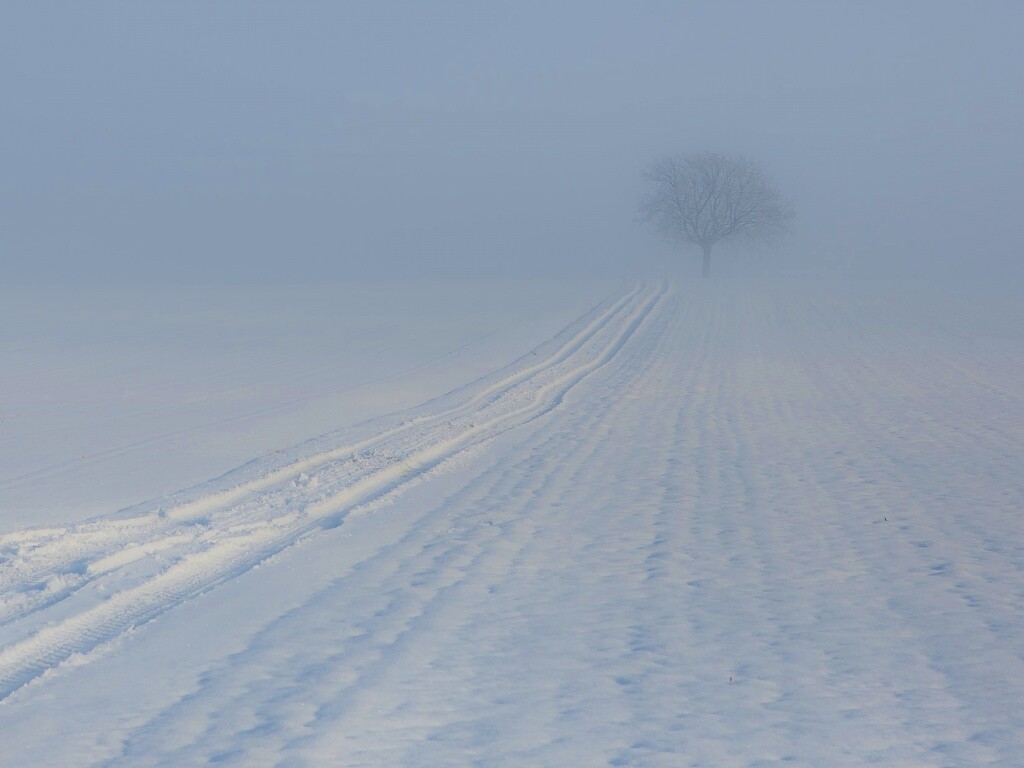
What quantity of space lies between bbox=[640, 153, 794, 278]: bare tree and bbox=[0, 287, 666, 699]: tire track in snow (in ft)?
185

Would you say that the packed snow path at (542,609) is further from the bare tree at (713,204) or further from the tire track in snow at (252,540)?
the bare tree at (713,204)

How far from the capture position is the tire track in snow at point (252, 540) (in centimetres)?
471

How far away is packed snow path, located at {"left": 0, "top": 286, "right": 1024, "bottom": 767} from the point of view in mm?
3873

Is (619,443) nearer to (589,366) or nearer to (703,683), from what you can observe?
(703,683)

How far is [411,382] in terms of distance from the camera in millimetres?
16344

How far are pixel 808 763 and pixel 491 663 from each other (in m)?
1.49

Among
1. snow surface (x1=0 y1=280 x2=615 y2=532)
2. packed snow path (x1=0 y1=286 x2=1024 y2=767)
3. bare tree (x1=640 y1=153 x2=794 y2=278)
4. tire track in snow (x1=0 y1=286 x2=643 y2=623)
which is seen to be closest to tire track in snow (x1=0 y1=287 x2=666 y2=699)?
packed snow path (x1=0 y1=286 x2=1024 y2=767)

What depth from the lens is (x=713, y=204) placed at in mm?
68938

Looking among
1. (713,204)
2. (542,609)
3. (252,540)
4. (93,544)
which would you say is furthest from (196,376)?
(713,204)

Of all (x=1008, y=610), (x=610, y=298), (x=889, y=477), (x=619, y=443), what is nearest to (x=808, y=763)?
(x=1008, y=610)

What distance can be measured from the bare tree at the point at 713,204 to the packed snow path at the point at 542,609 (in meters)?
59.4

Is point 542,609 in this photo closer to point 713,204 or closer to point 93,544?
point 93,544

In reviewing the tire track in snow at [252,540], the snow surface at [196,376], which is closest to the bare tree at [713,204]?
the snow surface at [196,376]

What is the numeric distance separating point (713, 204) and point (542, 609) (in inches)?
2611
